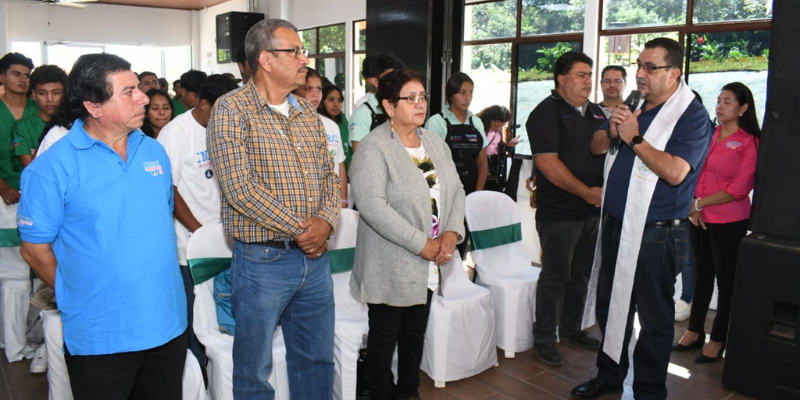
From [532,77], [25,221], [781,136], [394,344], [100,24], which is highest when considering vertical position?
[100,24]

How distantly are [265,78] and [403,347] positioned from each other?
4.41 ft

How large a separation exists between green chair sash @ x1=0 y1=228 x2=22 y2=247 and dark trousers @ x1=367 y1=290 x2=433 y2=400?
2.21 meters

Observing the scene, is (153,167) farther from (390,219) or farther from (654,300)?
(654,300)

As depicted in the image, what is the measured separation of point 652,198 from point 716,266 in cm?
129

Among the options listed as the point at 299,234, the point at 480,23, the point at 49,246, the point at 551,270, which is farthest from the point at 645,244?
the point at 480,23

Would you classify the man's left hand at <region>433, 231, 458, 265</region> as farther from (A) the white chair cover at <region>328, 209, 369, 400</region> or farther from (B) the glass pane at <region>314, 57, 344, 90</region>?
(B) the glass pane at <region>314, 57, 344, 90</region>

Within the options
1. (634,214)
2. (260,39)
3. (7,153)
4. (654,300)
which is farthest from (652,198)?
(7,153)

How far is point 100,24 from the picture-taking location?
12.8m

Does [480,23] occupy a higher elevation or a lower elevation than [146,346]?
higher

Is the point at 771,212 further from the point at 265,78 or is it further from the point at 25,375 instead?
the point at 25,375

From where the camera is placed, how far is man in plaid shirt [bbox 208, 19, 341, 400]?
7.13 feet

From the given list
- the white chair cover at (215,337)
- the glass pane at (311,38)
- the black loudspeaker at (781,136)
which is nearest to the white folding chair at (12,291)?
the white chair cover at (215,337)

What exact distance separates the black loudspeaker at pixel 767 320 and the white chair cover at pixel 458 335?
1.20m

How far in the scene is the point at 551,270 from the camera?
3.58 m
